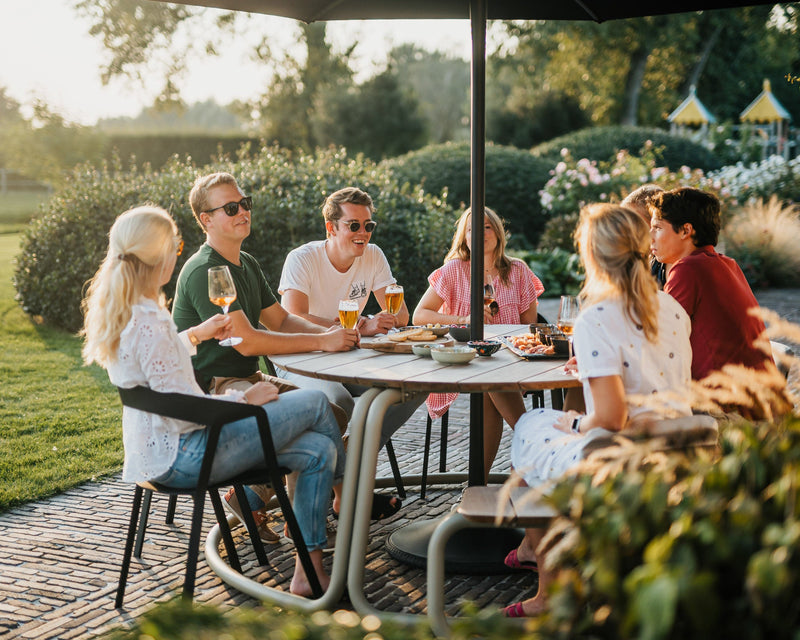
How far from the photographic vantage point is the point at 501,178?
16000 millimetres

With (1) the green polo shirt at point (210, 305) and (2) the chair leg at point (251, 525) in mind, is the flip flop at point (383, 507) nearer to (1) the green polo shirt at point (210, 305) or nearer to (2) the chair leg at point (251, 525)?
(2) the chair leg at point (251, 525)

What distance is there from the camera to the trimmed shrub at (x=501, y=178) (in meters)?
15.4

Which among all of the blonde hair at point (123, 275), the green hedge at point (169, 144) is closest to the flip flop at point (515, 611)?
the blonde hair at point (123, 275)

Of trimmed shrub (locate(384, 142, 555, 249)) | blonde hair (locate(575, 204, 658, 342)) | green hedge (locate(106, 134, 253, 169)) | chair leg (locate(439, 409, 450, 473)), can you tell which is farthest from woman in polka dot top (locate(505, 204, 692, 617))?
green hedge (locate(106, 134, 253, 169))

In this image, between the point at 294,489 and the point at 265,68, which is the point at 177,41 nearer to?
the point at 265,68

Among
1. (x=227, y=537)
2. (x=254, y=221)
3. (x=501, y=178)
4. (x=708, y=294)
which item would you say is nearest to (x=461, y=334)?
(x=708, y=294)

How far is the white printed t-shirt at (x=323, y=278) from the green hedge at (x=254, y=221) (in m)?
4.42

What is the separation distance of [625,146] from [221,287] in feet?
54.3

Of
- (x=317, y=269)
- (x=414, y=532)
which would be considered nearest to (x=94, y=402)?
(x=317, y=269)

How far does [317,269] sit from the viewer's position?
4.80 metres

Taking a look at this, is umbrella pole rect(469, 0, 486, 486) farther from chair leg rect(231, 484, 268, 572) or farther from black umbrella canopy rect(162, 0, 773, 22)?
chair leg rect(231, 484, 268, 572)

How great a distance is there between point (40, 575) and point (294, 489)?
122 centimetres

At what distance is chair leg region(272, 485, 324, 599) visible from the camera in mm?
3314

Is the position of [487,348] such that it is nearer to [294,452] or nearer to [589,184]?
[294,452]
